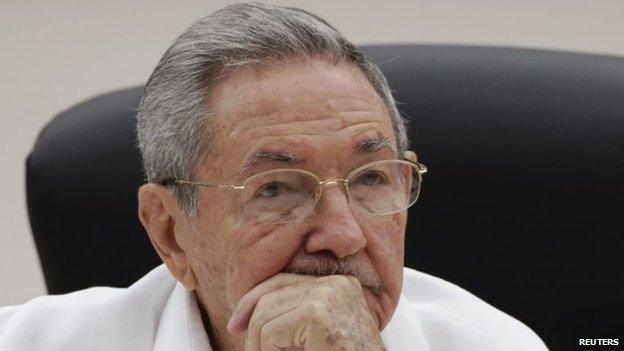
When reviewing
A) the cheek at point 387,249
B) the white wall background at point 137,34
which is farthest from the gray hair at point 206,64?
the white wall background at point 137,34

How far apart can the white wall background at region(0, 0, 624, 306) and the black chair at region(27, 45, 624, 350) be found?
1455 millimetres

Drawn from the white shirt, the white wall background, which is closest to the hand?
the white shirt

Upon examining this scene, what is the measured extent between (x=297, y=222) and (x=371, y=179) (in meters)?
0.11

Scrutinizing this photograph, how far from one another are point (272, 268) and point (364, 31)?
2130 millimetres

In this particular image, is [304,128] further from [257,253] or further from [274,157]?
[257,253]

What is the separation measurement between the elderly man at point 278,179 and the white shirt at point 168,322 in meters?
0.12

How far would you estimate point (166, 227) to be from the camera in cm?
156

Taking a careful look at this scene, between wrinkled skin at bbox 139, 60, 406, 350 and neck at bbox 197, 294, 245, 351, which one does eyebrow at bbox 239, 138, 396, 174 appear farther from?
neck at bbox 197, 294, 245, 351

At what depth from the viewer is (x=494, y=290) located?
1920 mm

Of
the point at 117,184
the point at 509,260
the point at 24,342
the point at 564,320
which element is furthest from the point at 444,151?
the point at 24,342

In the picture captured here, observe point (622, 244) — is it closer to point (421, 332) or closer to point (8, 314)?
point (421, 332)

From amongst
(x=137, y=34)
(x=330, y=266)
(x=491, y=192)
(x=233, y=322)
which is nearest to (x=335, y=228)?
(x=330, y=266)

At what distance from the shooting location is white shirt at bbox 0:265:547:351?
1.64 meters

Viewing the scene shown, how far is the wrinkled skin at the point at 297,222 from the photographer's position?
1383 millimetres
